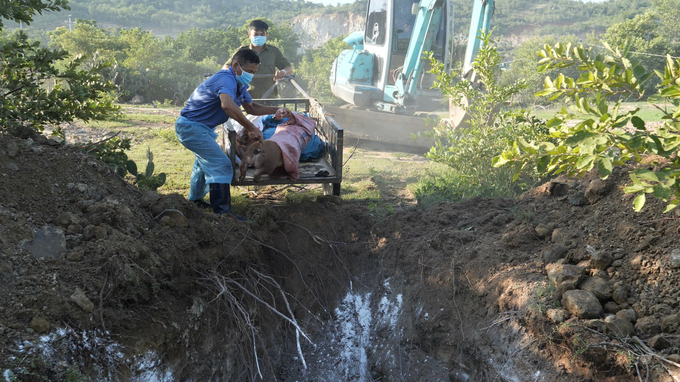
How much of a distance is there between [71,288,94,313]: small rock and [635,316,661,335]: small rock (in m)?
3.10

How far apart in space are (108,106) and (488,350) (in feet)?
13.4

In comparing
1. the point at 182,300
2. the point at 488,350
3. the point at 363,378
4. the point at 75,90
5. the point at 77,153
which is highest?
the point at 75,90

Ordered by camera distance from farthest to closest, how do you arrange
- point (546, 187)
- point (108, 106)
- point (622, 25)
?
point (622, 25) < point (108, 106) < point (546, 187)

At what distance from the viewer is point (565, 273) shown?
11.0ft

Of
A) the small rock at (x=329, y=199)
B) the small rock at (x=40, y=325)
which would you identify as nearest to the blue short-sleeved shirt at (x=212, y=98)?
the small rock at (x=329, y=199)

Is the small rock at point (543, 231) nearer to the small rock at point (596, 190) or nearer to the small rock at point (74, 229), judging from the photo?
the small rock at point (596, 190)

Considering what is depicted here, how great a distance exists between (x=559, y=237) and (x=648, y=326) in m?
1.01

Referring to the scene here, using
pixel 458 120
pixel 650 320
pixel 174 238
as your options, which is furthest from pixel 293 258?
pixel 458 120

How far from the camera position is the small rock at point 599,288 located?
3.18 meters

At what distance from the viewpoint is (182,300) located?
355 centimetres

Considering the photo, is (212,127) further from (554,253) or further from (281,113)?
(554,253)

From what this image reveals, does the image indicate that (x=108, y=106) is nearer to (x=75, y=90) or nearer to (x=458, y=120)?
Answer: (x=75, y=90)

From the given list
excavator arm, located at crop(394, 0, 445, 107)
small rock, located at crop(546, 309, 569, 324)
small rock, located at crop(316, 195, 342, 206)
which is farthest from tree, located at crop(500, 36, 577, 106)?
small rock, located at crop(546, 309, 569, 324)

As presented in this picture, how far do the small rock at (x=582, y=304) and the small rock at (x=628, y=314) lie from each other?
0.35ft
